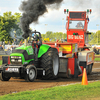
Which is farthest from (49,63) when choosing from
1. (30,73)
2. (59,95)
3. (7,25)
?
(7,25)

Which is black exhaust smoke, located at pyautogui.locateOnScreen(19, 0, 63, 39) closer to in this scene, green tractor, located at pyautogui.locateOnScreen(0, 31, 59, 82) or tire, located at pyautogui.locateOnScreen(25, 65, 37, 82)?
green tractor, located at pyautogui.locateOnScreen(0, 31, 59, 82)

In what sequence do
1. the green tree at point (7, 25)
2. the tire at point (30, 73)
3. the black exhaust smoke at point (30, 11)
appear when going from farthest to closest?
the green tree at point (7, 25) < the black exhaust smoke at point (30, 11) < the tire at point (30, 73)

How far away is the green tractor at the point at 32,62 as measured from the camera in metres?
9.90

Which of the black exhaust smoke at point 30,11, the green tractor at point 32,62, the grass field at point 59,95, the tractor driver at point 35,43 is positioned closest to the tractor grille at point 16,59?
the green tractor at point 32,62

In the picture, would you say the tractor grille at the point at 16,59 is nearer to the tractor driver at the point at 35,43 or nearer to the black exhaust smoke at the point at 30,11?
the tractor driver at the point at 35,43

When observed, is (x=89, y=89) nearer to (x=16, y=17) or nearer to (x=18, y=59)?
(x=18, y=59)

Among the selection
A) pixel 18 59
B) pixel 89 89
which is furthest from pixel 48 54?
pixel 89 89

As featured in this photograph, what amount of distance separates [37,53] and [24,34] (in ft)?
3.91

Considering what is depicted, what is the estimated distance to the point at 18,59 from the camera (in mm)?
10125

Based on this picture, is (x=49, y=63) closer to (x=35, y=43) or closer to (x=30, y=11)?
(x=35, y=43)

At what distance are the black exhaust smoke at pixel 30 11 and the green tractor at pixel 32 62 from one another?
648mm

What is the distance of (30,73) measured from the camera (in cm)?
1011

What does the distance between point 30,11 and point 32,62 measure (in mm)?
2762

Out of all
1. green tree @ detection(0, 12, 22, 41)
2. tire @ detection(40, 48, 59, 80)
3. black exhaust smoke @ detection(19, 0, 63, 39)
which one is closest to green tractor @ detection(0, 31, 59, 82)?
tire @ detection(40, 48, 59, 80)
